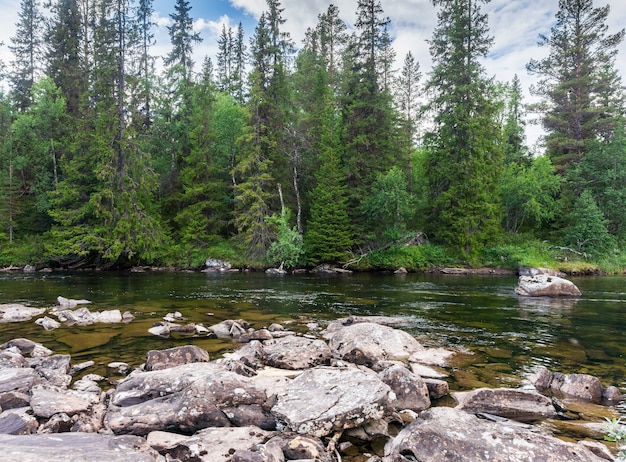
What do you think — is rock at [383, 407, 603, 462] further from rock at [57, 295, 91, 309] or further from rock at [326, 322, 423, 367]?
rock at [57, 295, 91, 309]

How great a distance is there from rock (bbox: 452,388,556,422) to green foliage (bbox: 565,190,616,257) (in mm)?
32458

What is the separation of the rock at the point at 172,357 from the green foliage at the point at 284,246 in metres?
22.3

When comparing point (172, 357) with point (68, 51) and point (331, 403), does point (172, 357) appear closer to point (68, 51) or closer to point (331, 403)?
point (331, 403)

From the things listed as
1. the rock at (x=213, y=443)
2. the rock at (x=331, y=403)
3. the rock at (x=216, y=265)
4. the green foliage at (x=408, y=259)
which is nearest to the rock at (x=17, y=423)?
the rock at (x=213, y=443)

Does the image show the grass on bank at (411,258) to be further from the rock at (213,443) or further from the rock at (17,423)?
the rock at (213,443)

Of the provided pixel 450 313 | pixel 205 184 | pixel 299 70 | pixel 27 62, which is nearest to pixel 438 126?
pixel 299 70

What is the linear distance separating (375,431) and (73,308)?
43.1 ft

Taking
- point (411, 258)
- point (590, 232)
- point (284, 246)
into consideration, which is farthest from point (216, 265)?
point (590, 232)

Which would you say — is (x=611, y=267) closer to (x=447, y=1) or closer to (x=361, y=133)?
(x=361, y=133)

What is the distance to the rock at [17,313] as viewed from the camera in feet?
40.0

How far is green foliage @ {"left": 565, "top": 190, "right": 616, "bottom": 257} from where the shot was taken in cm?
3191

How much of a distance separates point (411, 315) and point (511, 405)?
7.66 metres

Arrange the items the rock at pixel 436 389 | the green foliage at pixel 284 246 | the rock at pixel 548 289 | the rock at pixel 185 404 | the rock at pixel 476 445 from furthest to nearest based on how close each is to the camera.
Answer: the green foliage at pixel 284 246
the rock at pixel 548 289
the rock at pixel 436 389
the rock at pixel 185 404
the rock at pixel 476 445

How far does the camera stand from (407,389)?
6074 millimetres
